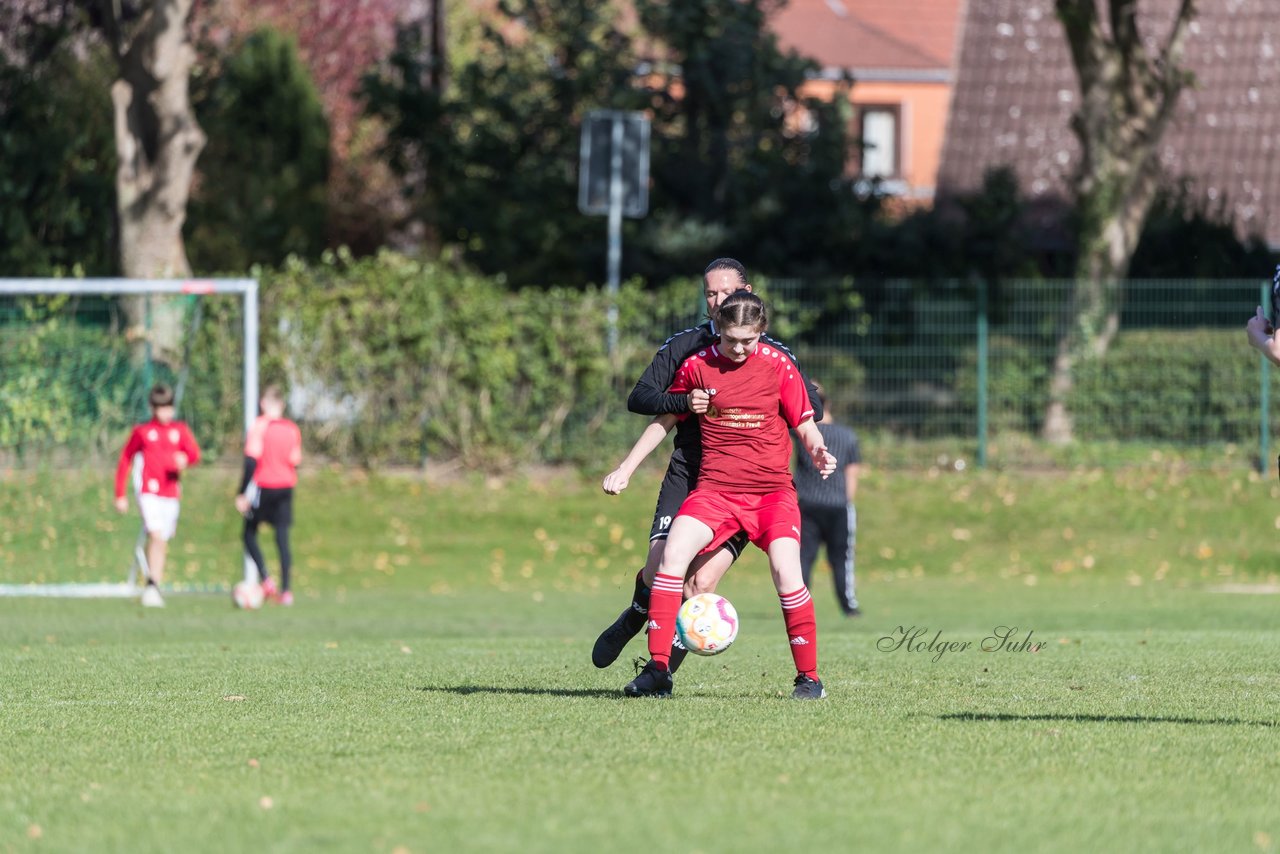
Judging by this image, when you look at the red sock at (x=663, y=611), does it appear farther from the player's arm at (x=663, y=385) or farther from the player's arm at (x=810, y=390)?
the player's arm at (x=810, y=390)

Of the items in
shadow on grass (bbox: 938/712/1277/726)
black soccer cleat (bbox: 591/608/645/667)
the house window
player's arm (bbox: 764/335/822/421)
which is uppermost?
the house window

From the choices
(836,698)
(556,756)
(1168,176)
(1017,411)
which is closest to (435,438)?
(1017,411)

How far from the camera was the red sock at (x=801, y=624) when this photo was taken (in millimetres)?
8086

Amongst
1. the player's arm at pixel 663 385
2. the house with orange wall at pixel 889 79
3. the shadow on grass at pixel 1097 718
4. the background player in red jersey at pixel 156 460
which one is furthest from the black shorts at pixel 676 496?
the house with orange wall at pixel 889 79

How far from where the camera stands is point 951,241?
23938 millimetres

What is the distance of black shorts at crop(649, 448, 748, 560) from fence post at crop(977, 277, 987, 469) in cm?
1392

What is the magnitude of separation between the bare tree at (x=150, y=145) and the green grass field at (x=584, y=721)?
14.6ft

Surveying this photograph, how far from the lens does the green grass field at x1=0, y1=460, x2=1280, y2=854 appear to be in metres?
5.41

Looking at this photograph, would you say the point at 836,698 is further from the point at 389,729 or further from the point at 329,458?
the point at 329,458

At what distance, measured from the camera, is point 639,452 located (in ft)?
26.9

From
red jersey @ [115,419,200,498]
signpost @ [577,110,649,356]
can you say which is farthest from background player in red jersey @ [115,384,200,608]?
signpost @ [577,110,649,356]

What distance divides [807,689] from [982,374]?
1418 cm

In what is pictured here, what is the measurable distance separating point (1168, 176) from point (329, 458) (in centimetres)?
1340

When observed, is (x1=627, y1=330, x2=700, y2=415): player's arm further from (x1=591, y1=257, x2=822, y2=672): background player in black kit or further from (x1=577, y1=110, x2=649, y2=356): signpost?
(x1=577, y1=110, x2=649, y2=356): signpost
